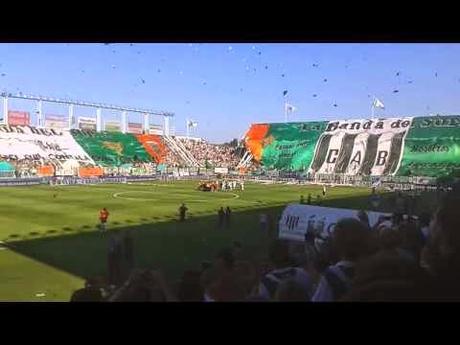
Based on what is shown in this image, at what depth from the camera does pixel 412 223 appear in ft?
13.5

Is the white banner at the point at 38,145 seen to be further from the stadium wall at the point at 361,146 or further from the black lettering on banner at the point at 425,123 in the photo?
the black lettering on banner at the point at 425,123

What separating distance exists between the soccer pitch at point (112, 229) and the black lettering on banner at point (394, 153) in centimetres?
38

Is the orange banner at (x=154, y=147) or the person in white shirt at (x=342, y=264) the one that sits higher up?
the orange banner at (x=154, y=147)

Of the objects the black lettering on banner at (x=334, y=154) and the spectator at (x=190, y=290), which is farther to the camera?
the black lettering on banner at (x=334, y=154)

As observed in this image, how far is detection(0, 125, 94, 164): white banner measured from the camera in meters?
6.38

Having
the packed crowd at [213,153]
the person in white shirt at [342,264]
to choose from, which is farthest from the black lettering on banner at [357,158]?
the person in white shirt at [342,264]

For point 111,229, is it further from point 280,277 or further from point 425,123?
point 425,123

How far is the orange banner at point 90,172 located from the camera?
23.2 ft

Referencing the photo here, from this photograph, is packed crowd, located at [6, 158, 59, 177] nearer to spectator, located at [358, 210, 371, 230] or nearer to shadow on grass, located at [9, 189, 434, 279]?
shadow on grass, located at [9, 189, 434, 279]

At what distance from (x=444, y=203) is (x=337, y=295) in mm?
1375

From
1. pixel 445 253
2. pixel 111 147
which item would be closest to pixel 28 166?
pixel 111 147
